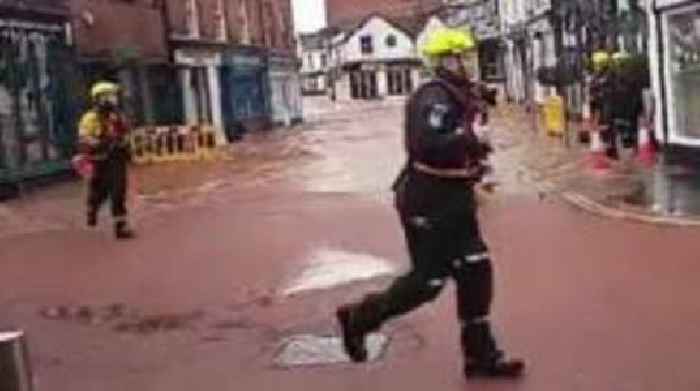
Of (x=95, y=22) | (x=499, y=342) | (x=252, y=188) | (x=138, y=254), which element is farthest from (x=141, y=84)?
(x=499, y=342)

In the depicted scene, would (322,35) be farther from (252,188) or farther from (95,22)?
(252,188)

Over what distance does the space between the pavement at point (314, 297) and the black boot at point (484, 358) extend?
12 cm

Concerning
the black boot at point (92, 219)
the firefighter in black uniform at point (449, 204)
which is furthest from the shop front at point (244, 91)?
the firefighter in black uniform at point (449, 204)

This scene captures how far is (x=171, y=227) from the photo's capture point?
60.0 ft

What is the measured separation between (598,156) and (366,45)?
89743 millimetres

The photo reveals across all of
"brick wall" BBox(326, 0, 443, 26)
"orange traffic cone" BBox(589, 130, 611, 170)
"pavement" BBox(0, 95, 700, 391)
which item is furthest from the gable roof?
"pavement" BBox(0, 95, 700, 391)

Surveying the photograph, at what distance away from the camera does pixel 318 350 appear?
9.37 metres

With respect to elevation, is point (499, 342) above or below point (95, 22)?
below

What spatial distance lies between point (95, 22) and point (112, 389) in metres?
27.4

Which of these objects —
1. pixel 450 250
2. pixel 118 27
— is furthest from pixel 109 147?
pixel 118 27

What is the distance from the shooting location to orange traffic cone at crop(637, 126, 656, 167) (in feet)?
74.9

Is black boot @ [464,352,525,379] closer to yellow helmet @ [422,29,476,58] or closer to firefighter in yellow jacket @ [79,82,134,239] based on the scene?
yellow helmet @ [422,29,476,58]

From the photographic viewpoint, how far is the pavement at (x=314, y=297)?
28.1ft

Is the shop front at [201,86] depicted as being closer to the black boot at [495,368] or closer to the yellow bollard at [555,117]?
the yellow bollard at [555,117]
